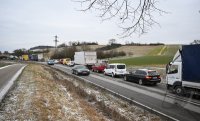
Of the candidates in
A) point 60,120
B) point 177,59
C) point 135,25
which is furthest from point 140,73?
point 135,25

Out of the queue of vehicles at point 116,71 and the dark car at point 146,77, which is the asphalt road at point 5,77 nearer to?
the queue of vehicles at point 116,71

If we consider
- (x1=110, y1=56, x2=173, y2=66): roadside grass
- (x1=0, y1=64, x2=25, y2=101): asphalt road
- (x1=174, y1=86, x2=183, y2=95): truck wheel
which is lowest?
(x1=174, y1=86, x2=183, y2=95): truck wheel

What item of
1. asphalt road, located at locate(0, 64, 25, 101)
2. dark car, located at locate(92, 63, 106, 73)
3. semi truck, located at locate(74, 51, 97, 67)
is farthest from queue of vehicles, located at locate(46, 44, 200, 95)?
semi truck, located at locate(74, 51, 97, 67)

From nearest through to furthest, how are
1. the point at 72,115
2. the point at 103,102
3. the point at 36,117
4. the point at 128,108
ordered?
the point at 36,117
the point at 72,115
the point at 128,108
the point at 103,102

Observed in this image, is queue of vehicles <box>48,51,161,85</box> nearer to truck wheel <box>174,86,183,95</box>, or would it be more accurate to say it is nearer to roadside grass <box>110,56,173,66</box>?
truck wheel <box>174,86,183,95</box>

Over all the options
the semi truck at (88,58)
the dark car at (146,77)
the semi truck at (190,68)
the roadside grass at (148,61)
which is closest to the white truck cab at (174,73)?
the semi truck at (190,68)

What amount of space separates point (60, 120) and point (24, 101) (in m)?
3.16

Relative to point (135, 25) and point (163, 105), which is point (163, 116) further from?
point (135, 25)

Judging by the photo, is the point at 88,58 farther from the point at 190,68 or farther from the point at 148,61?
the point at 190,68

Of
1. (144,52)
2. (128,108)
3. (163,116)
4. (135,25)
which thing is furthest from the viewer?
(144,52)

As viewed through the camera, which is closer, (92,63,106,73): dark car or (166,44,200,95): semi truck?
(166,44,200,95): semi truck

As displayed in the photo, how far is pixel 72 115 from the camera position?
1017 cm

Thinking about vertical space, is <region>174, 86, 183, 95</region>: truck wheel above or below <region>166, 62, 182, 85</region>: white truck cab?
below

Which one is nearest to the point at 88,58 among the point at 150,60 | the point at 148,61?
the point at 148,61
